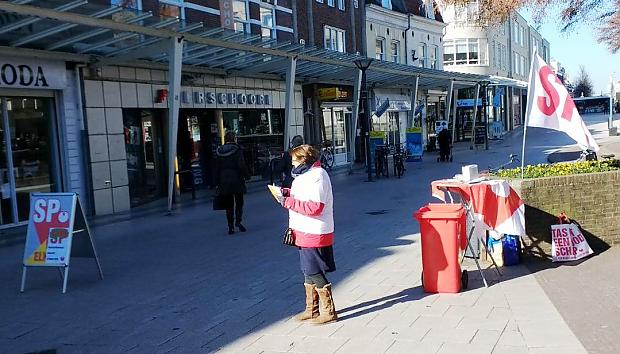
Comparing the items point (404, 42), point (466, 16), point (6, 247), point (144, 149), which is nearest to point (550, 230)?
point (466, 16)

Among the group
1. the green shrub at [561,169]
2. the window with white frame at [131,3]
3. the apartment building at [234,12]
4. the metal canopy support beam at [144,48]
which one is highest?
the apartment building at [234,12]

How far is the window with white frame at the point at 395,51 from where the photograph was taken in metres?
32.2

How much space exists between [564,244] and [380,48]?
24.7 m

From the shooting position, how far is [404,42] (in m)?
33.7

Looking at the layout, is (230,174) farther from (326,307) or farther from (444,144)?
(444,144)

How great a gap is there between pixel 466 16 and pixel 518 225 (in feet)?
21.5

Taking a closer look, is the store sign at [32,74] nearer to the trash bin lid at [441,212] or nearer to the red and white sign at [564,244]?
the trash bin lid at [441,212]

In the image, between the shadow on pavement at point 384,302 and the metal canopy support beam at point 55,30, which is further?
the metal canopy support beam at point 55,30

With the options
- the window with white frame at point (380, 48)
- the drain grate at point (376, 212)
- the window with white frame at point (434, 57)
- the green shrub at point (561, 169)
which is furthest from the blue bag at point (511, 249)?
the window with white frame at point (434, 57)

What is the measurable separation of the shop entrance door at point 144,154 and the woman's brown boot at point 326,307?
10731 millimetres

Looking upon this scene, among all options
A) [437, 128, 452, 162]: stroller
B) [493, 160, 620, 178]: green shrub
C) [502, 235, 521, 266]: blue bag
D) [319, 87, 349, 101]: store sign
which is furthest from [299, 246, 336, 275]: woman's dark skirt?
[437, 128, 452, 162]: stroller

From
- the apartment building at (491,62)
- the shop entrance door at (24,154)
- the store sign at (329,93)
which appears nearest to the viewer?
the shop entrance door at (24,154)

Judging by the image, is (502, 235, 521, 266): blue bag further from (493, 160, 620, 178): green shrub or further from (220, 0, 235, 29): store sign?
(220, 0, 235, 29): store sign

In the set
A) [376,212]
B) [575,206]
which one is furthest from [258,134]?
[575,206]
